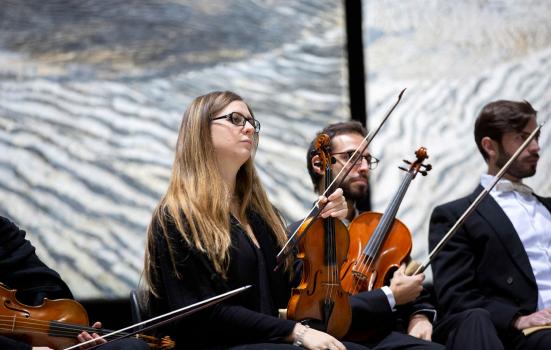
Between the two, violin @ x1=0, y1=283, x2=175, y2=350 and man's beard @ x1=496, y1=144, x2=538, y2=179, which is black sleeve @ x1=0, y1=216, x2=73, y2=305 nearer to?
violin @ x1=0, y1=283, x2=175, y2=350

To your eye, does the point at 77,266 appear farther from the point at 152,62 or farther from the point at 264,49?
the point at 264,49

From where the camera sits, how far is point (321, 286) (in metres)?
2.35

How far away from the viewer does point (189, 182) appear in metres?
2.51

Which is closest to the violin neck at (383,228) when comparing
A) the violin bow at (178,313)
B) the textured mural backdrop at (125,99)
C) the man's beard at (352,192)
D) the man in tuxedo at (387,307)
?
the man in tuxedo at (387,307)

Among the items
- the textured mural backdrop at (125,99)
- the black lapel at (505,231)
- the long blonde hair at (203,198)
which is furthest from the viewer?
the textured mural backdrop at (125,99)

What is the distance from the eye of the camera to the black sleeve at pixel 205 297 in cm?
227

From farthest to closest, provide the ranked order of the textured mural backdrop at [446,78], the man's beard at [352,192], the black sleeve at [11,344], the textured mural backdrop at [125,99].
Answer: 1. the textured mural backdrop at [446,78]
2. the textured mural backdrop at [125,99]
3. the man's beard at [352,192]
4. the black sleeve at [11,344]

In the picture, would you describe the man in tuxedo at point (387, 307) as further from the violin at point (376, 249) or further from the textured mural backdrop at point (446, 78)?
the textured mural backdrop at point (446, 78)

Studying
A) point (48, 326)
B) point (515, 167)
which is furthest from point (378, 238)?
Answer: point (48, 326)

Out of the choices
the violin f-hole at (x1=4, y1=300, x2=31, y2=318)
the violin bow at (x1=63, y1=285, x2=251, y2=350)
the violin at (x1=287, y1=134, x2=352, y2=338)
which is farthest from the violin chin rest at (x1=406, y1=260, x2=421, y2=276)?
the violin f-hole at (x1=4, y1=300, x2=31, y2=318)

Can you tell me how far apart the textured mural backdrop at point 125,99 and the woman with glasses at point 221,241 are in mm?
1193

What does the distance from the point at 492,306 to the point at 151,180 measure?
181 centimetres

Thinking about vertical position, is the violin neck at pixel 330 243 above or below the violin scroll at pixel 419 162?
below

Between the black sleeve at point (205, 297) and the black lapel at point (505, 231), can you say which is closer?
the black sleeve at point (205, 297)
